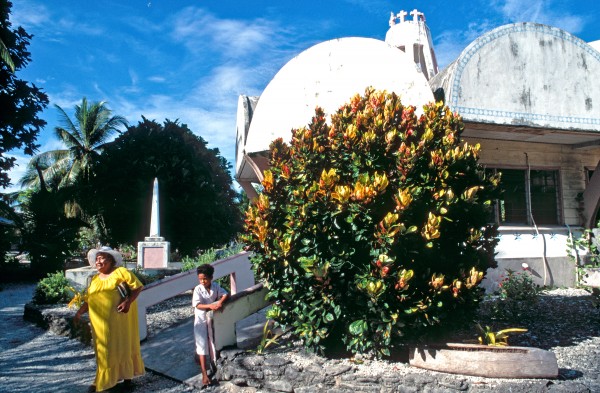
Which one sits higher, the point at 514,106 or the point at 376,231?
the point at 514,106

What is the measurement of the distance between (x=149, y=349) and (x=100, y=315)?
75.1 inches

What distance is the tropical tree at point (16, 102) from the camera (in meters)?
16.9

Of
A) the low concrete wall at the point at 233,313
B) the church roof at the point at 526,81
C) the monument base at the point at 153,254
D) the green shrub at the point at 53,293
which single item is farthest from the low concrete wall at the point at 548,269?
the monument base at the point at 153,254

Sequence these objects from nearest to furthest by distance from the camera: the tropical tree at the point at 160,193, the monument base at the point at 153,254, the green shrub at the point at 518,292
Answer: the green shrub at the point at 518,292, the monument base at the point at 153,254, the tropical tree at the point at 160,193

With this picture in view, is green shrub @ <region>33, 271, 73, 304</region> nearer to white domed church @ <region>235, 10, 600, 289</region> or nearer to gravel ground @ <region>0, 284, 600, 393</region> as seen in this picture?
gravel ground @ <region>0, 284, 600, 393</region>

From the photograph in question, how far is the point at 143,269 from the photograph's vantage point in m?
13.6

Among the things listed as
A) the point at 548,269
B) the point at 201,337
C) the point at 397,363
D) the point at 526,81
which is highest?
the point at 526,81

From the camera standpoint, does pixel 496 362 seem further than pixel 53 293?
No

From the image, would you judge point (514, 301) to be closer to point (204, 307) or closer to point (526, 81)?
point (526, 81)

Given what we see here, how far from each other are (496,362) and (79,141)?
32.8 m

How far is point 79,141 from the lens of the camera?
104 feet

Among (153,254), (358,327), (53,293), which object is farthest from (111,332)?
(153,254)

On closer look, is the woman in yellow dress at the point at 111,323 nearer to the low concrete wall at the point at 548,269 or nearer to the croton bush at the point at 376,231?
the croton bush at the point at 376,231

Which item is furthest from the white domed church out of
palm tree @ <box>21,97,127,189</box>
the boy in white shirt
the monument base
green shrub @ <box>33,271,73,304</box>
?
palm tree @ <box>21,97,127,189</box>
